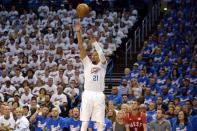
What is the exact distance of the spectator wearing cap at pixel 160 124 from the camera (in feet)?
56.4

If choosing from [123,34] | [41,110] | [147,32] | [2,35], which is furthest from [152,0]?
[41,110]

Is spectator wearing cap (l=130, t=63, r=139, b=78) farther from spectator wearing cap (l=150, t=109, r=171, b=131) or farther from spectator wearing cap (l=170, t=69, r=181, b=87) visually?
spectator wearing cap (l=150, t=109, r=171, b=131)

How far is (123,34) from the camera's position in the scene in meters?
25.7

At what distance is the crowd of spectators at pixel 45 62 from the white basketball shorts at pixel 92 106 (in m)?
3.86

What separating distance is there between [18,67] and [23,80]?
843 mm

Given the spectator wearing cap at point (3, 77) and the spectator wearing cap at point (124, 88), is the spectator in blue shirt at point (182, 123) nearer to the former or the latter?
the spectator wearing cap at point (124, 88)

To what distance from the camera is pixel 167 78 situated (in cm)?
2130

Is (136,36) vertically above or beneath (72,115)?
above

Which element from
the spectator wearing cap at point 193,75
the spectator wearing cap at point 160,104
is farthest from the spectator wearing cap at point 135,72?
the spectator wearing cap at point 160,104

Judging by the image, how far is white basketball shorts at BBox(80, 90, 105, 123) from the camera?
13984mm

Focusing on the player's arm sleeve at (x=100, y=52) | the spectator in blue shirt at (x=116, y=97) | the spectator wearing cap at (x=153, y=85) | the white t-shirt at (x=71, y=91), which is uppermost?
the player's arm sleeve at (x=100, y=52)

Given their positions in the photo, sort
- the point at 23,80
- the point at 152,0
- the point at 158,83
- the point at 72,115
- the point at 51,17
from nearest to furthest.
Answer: the point at 72,115
the point at 158,83
the point at 23,80
the point at 51,17
the point at 152,0

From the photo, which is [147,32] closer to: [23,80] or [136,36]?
[136,36]

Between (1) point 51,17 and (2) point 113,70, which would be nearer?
(2) point 113,70
